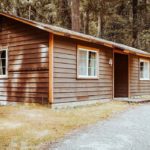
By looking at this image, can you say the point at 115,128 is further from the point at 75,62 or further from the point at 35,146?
the point at 75,62

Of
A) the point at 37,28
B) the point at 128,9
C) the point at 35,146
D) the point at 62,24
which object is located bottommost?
the point at 35,146

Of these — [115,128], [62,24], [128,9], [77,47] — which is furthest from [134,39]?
[115,128]

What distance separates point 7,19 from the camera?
41.8 ft

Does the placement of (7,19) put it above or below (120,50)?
above

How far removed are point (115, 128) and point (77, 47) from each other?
5284 mm

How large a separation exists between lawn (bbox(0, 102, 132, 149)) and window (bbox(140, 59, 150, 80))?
25.5 feet

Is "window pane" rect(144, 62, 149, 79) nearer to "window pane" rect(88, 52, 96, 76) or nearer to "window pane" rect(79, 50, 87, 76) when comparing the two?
"window pane" rect(88, 52, 96, 76)

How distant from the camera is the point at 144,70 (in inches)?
722

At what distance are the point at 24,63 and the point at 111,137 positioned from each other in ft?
20.6

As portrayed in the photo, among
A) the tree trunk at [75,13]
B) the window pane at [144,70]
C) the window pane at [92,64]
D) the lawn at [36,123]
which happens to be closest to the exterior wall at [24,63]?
the lawn at [36,123]

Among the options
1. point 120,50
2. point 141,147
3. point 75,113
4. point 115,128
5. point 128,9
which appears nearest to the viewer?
point 141,147

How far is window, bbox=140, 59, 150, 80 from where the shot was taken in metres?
18.0

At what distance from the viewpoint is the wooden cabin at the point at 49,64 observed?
1094 centimetres

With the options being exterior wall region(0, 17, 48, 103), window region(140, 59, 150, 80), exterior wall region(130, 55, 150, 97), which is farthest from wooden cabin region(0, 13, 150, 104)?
window region(140, 59, 150, 80)
